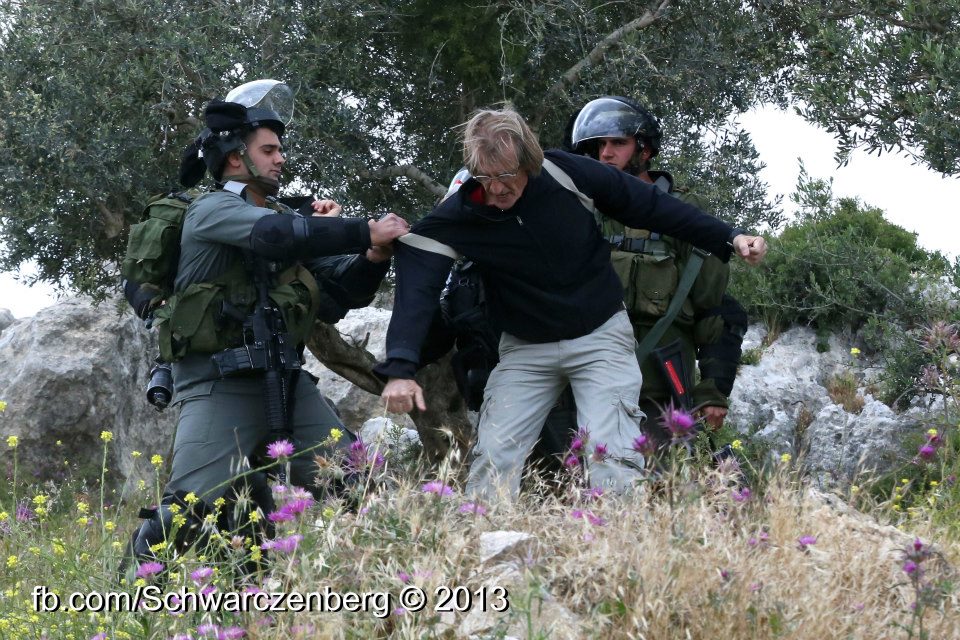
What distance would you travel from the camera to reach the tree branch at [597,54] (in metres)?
8.62

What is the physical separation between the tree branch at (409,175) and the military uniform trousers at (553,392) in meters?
3.48

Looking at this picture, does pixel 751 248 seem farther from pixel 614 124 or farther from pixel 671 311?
pixel 614 124

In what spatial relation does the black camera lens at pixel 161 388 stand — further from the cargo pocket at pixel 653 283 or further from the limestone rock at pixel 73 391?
the limestone rock at pixel 73 391

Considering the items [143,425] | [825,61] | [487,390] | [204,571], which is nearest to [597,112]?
[487,390]

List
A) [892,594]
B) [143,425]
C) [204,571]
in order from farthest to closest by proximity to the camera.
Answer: [143,425] < [892,594] < [204,571]

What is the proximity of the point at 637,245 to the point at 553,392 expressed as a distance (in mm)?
977

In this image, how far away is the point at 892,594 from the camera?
3.96m

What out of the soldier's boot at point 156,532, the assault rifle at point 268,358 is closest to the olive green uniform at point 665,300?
the assault rifle at point 268,358

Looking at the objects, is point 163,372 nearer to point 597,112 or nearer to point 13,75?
point 597,112

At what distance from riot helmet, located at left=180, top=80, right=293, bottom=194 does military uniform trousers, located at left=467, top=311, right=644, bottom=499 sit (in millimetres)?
1566

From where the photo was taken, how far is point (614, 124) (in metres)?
6.07

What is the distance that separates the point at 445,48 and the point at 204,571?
6.04 m

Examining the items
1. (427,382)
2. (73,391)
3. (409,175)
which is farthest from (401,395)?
(73,391)

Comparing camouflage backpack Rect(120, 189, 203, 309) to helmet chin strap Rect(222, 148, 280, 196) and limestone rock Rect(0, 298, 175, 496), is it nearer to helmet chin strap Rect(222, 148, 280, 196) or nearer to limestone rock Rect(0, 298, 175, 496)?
helmet chin strap Rect(222, 148, 280, 196)
